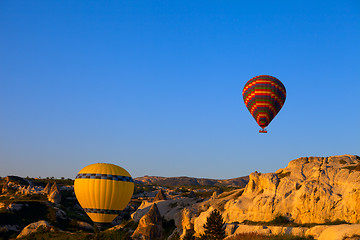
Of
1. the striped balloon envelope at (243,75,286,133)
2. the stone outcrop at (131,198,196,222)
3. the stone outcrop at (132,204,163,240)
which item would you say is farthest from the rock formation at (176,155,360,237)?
the striped balloon envelope at (243,75,286,133)

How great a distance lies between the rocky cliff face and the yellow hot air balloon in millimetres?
13650

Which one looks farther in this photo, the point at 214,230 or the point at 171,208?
the point at 171,208

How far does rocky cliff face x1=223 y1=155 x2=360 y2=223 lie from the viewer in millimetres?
36938

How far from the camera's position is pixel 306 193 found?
39344 mm

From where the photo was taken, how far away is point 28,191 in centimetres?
11325

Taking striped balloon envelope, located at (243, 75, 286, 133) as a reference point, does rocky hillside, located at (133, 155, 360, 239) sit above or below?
below

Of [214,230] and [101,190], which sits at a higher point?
[101,190]

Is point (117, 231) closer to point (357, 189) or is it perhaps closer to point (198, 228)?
point (198, 228)

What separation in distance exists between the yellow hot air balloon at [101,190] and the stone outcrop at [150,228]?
198 inches

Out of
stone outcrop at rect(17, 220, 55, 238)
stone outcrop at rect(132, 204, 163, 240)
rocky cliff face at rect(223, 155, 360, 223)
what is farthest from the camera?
stone outcrop at rect(17, 220, 55, 238)

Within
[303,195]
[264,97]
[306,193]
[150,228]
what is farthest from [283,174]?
[150,228]

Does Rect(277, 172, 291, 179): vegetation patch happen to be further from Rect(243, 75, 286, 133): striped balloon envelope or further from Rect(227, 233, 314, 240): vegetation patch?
Rect(227, 233, 314, 240): vegetation patch

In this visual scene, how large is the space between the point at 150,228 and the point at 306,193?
21676mm

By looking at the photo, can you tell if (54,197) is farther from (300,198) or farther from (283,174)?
(300,198)
